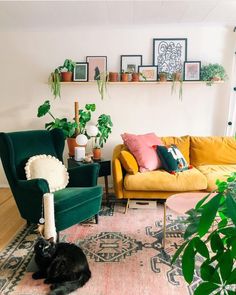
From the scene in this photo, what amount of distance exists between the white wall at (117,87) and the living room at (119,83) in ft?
0.04

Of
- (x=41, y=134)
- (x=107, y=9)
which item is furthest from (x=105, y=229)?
(x=107, y=9)

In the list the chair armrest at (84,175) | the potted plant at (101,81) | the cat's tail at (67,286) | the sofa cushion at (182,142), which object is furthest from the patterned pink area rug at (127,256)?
the potted plant at (101,81)

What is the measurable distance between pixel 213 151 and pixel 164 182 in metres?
0.97

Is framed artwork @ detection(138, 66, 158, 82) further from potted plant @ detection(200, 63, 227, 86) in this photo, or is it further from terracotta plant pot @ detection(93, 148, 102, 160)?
terracotta plant pot @ detection(93, 148, 102, 160)

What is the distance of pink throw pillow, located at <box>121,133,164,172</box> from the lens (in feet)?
10.3

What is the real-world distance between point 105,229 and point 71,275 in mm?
876

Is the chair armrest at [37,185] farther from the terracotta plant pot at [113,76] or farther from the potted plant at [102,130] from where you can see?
the terracotta plant pot at [113,76]

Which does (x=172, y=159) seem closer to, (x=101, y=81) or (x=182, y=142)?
(x=182, y=142)

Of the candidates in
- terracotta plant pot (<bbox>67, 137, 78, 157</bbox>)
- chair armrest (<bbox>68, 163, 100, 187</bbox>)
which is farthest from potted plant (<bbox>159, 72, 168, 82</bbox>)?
chair armrest (<bbox>68, 163, 100, 187</bbox>)

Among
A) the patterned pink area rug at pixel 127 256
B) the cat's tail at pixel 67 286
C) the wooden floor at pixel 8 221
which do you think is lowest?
the wooden floor at pixel 8 221

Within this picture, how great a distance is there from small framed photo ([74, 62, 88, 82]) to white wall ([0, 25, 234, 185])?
0.37 ft

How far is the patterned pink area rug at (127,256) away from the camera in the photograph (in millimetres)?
1774

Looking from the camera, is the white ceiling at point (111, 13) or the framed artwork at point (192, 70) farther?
the framed artwork at point (192, 70)

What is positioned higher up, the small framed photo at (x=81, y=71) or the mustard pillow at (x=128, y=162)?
the small framed photo at (x=81, y=71)
